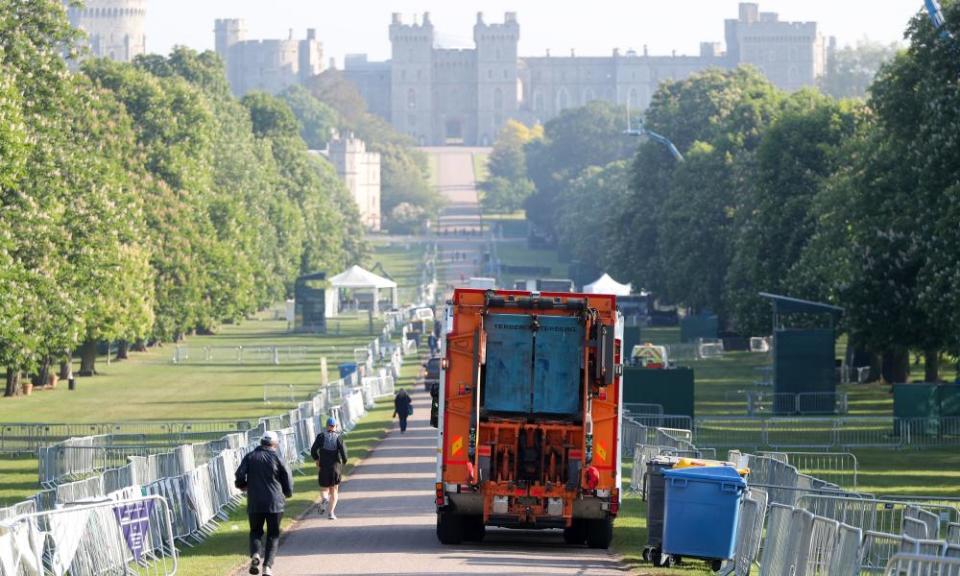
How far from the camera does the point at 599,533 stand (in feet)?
86.5

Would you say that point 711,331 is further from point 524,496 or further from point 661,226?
point 524,496

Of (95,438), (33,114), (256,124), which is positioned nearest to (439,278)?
(256,124)

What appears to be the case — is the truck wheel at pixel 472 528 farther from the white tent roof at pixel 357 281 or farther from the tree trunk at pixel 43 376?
the white tent roof at pixel 357 281

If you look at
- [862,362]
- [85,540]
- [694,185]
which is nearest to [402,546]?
[85,540]

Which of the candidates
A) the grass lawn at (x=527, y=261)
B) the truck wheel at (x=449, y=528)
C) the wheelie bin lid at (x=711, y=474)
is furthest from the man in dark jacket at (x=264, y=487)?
the grass lawn at (x=527, y=261)

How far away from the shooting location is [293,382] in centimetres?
7519

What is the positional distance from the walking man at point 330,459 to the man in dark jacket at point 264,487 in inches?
262

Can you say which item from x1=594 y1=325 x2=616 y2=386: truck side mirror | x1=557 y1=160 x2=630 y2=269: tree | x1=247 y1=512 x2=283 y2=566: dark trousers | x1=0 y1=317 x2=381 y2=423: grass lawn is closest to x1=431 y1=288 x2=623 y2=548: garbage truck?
x1=594 y1=325 x2=616 y2=386: truck side mirror

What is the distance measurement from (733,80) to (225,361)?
3343 centimetres

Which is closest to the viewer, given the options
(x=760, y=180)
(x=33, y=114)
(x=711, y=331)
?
(x=33, y=114)

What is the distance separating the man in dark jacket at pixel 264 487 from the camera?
2288 centimetres

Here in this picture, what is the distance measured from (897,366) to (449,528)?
41756mm

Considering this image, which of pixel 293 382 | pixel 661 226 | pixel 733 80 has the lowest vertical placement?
pixel 293 382

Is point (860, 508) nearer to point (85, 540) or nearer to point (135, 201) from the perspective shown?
point (85, 540)
